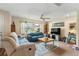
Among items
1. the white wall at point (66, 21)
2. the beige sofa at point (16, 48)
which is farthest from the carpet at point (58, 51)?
the beige sofa at point (16, 48)

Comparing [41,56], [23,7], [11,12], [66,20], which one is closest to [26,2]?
[23,7]

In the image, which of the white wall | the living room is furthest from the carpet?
the white wall

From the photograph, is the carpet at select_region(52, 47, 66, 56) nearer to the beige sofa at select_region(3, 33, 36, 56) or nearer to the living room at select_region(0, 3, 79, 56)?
the living room at select_region(0, 3, 79, 56)

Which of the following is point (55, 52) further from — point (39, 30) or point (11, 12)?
point (11, 12)

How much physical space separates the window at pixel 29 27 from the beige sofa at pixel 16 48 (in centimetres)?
28

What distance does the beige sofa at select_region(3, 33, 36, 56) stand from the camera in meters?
2.16

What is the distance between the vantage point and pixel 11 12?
2164 millimetres

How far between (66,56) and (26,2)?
133 centimetres

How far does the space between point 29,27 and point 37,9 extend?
418 mm

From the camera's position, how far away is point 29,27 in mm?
2268

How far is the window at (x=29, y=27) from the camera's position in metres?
2.24

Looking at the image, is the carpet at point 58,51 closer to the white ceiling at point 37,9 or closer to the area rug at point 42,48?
the area rug at point 42,48

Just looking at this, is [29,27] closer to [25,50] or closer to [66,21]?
[25,50]

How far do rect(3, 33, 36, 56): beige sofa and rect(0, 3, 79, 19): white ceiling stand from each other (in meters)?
0.56
